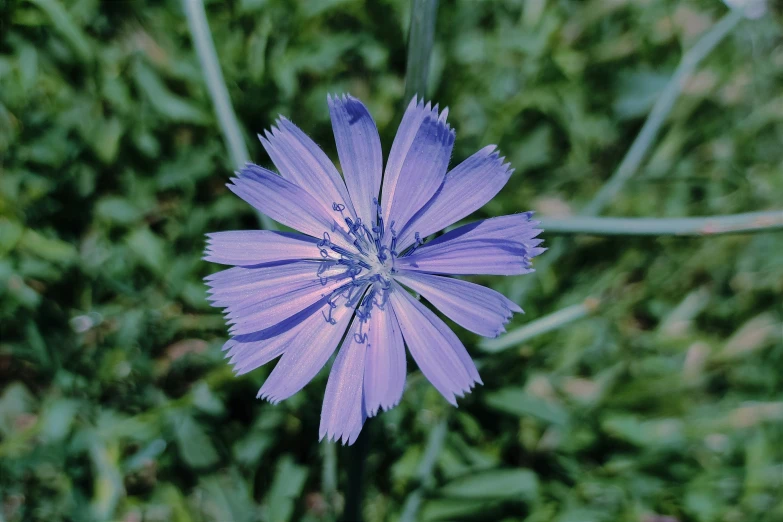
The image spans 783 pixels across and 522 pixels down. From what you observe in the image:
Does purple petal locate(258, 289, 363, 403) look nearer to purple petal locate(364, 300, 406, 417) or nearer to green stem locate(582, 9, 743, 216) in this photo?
purple petal locate(364, 300, 406, 417)

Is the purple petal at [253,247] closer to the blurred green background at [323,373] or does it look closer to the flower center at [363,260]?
the flower center at [363,260]

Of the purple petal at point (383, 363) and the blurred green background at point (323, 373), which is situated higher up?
the blurred green background at point (323, 373)

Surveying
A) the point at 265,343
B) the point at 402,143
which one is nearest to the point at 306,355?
the point at 265,343

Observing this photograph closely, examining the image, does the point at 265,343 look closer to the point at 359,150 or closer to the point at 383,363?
the point at 383,363

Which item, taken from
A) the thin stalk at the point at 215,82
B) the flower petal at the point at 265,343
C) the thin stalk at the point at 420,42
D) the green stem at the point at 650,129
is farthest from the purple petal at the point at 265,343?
the green stem at the point at 650,129

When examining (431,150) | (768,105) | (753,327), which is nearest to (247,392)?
(431,150)

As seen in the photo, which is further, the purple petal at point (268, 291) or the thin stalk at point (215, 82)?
the thin stalk at point (215, 82)

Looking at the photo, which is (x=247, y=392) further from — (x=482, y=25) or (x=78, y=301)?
(x=482, y=25)
